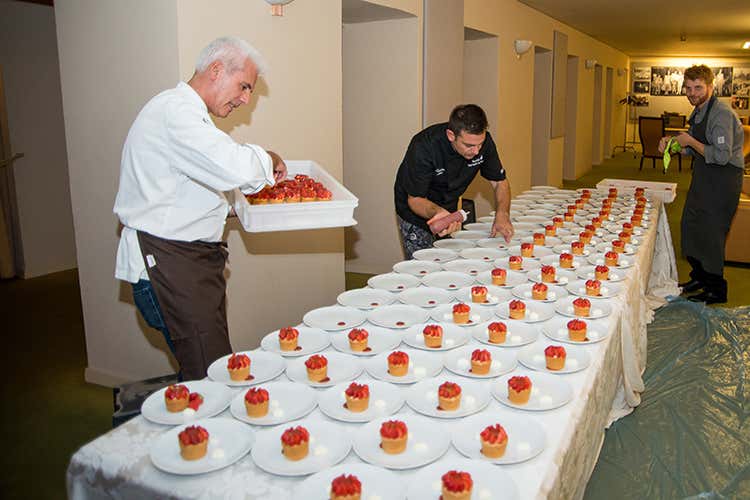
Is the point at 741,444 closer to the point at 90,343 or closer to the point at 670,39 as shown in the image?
the point at 90,343

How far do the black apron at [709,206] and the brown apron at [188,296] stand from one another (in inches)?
140

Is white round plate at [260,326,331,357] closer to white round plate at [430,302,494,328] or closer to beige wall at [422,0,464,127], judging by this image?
white round plate at [430,302,494,328]

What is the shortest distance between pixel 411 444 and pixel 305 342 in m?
0.58

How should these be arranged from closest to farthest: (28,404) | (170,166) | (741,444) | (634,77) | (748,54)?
1. (170,166)
2. (741,444)
3. (28,404)
4. (748,54)
5. (634,77)

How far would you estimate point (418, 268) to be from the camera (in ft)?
8.31

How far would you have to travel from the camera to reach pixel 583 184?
1049 cm

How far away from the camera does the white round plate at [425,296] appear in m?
2.11

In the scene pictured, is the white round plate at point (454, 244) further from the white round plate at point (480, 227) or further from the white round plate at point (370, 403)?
the white round plate at point (370, 403)

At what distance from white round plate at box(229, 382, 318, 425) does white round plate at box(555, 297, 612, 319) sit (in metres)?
0.93

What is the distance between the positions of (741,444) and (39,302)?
4339 mm

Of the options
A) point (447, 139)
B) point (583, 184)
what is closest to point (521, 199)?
point (447, 139)

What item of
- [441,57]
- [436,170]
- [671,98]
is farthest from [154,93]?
[671,98]

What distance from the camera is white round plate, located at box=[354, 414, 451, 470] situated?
3.93 ft

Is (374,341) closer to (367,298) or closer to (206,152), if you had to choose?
(367,298)
